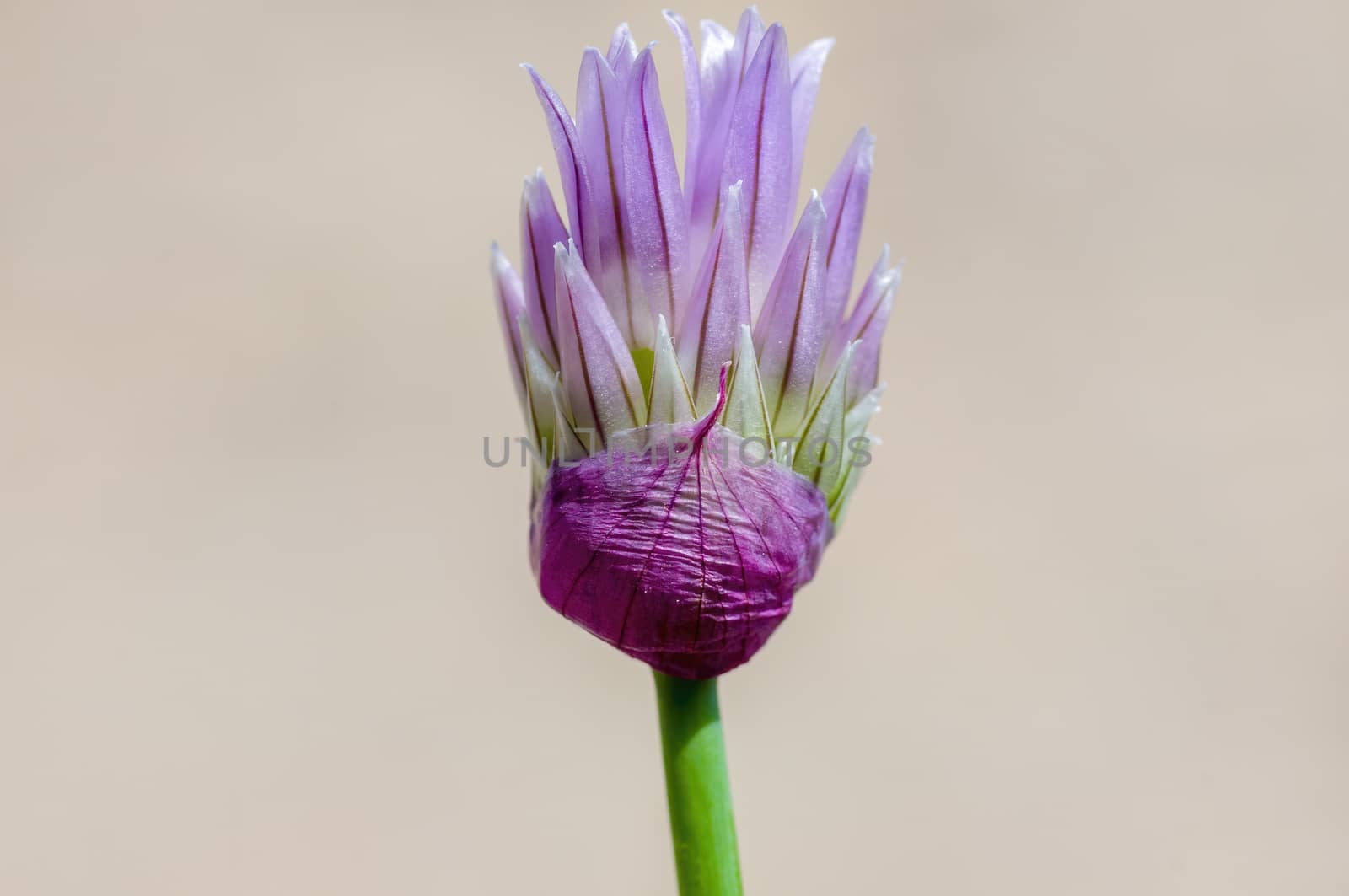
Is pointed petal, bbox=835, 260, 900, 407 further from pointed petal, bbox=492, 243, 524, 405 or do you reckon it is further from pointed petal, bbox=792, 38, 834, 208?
pointed petal, bbox=492, 243, 524, 405

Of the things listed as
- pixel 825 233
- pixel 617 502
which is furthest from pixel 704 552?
pixel 825 233

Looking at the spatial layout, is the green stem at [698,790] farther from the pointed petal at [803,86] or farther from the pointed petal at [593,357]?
the pointed petal at [803,86]

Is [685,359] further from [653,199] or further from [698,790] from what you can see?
[698,790]

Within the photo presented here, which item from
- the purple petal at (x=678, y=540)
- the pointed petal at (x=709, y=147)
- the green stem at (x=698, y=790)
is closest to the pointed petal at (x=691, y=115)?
the pointed petal at (x=709, y=147)

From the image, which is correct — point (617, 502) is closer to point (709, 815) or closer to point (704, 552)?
point (704, 552)

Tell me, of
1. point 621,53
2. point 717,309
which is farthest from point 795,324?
point 621,53
